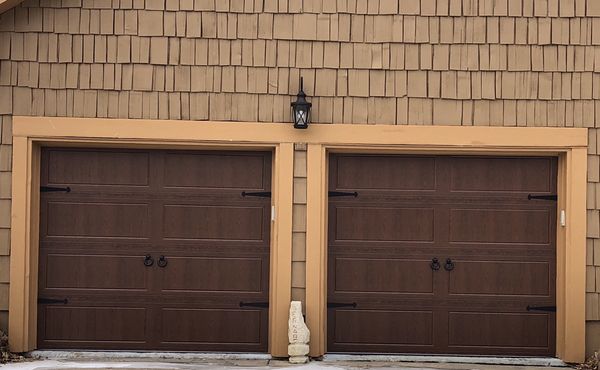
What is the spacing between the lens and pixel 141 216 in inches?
356

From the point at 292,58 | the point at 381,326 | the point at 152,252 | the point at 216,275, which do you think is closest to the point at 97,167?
the point at 152,252

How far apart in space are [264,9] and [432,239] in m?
2.42

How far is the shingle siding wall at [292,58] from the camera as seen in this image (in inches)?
347

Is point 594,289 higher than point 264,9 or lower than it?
lower

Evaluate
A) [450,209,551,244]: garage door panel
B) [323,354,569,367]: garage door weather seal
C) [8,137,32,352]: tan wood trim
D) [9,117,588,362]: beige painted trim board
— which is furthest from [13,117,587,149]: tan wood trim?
[323,354,569,367]: garage door weather seal

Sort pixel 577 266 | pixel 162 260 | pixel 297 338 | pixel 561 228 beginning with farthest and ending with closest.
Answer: pixel 162 260
pixel 561 228
pixel 577 266
pixel 297 338

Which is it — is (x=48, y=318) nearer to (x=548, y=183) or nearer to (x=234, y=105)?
(x=234, y=105)

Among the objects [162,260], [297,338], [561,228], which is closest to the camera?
[297,338]

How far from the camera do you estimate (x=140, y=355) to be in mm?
8938

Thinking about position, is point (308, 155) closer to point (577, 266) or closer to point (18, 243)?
point (577, 266)

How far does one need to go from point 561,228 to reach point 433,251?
1093 mm

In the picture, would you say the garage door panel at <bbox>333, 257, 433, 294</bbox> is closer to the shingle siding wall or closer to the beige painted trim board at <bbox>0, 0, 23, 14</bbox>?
the shingle siding wall

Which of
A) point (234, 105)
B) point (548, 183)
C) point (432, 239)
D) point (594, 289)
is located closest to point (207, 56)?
point (234, 105)

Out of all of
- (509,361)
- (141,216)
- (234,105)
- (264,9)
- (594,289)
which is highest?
(264,9)
